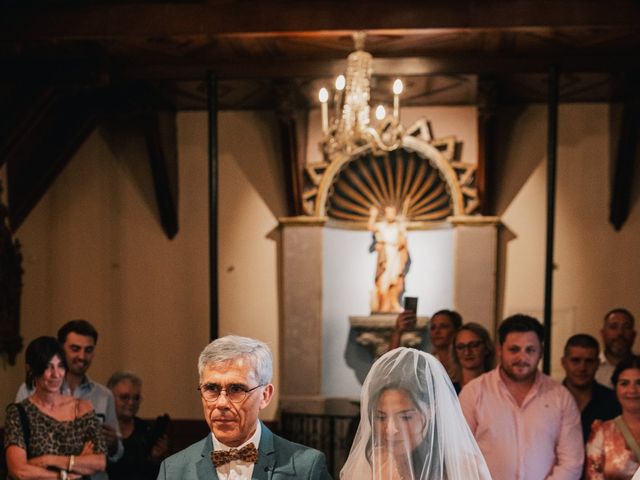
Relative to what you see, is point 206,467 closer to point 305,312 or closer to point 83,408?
point 83,408

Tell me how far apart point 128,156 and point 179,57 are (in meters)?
2.51

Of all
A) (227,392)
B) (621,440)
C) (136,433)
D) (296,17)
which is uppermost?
(296,17)

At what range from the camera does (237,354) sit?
7.73 feet

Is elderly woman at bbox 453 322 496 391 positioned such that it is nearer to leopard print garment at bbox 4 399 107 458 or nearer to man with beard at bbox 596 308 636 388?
man with beard at bbox 596 308 636 388

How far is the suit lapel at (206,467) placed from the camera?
7.82ft

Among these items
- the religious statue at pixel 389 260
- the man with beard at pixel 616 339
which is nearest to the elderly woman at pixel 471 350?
the man with beard at pixel 616 339

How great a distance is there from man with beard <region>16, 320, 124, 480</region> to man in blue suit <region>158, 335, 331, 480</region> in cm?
191

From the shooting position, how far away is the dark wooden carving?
23.8ft

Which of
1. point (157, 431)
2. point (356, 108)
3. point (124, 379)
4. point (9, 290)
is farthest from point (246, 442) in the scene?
point (9, 290)

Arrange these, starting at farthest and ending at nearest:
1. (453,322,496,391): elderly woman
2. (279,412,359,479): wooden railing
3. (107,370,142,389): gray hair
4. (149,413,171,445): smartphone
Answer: (279,412,359,479): wooden railing, (107,370,142,389): gray hair, (149,413,171,445): smartphone, (453,322,496,391): elderly woman

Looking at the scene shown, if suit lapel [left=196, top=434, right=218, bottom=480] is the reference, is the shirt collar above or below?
above

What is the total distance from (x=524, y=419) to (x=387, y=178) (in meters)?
5.09

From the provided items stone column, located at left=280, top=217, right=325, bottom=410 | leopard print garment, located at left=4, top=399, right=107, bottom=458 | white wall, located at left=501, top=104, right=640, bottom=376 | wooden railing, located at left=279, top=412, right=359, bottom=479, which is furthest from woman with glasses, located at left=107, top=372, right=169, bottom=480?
white wall, located at left=501, top=104, right=640, bottom=376

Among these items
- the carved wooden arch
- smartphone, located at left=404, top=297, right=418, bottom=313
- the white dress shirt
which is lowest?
the white dress shirt
